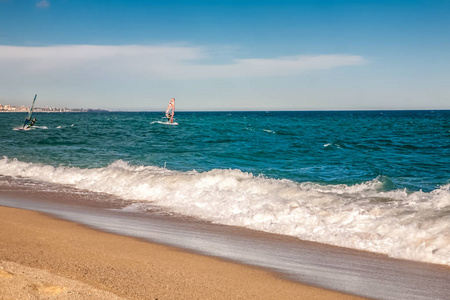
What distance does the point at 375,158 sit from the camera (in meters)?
20.9

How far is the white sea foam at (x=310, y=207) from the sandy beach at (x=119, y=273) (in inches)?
95.0

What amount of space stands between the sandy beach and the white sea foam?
7.92ft

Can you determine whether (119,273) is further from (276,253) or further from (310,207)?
(310,207)

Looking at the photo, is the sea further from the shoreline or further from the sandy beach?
the sandy beach

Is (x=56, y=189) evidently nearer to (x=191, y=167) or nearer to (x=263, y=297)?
(x=191, y=167)

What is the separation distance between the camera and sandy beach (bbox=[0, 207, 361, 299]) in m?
4.36

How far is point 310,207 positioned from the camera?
898cm

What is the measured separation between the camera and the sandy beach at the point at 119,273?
4.36 metres

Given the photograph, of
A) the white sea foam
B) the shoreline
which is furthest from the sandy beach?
the white sea foam

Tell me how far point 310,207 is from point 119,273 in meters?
4.98

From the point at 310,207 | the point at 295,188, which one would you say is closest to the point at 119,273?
the point at 310,207

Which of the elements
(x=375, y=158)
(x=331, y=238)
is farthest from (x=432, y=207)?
(x=375, y=158)

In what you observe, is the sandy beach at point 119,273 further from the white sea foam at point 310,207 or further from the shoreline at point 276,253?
the white sea foam at point 310,207

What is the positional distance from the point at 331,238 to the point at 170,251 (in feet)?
9.35
